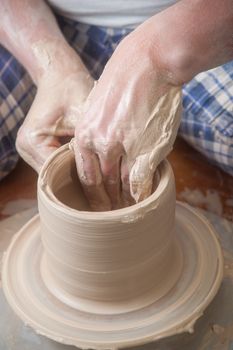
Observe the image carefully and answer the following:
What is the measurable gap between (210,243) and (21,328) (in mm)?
504

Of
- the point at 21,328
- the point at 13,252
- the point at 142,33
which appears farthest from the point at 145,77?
the point at 21,328

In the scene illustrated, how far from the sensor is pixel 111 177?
128 cm

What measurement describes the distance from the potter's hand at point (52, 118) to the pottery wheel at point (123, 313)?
221 millimetres

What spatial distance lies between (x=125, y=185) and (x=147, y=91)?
8.7 inches

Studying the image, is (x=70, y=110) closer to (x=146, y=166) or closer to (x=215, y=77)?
(x=146, y=166)

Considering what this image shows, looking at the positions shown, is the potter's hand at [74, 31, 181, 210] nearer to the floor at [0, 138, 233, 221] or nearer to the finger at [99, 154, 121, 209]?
the finger at [99, 154, 121, 209]

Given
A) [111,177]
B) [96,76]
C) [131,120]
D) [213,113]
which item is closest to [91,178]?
[111,177]

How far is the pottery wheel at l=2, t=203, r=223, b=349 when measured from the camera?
120cm

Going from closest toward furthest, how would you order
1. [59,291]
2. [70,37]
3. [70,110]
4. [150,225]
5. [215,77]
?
1. [150,225]
2. [59,291]
3. [70,110]
4. [215,77]
5. [70,37]

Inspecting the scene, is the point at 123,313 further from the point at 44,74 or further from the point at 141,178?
the point at 44,74

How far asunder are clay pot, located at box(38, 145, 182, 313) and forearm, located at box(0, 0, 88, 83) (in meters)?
0.40

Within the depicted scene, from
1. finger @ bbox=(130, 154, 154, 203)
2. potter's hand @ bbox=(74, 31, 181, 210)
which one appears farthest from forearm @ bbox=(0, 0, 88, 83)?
finger @ bbox=(130, 154, 154, 203)

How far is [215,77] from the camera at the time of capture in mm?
1712

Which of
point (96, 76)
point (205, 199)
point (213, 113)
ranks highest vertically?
point (96, 76)
